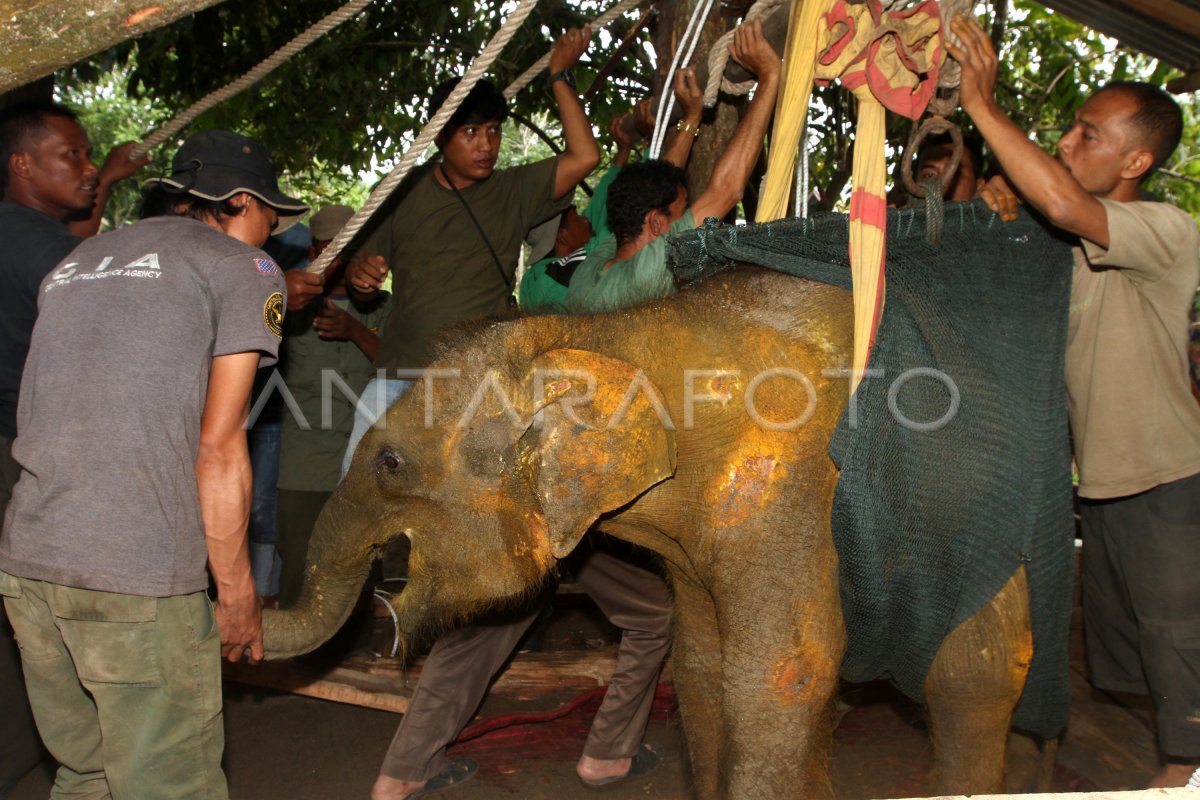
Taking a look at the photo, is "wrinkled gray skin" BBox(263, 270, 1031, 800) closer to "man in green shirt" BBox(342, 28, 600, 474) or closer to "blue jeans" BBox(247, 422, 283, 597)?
"man in green shirt" BBox(342, 28, 600, 474)

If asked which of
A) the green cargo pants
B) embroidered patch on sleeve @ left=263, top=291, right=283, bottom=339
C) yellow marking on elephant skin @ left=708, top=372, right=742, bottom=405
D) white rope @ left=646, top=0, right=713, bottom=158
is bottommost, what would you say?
the green cargo pants

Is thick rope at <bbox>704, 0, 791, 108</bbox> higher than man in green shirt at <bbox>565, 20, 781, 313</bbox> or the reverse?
higher

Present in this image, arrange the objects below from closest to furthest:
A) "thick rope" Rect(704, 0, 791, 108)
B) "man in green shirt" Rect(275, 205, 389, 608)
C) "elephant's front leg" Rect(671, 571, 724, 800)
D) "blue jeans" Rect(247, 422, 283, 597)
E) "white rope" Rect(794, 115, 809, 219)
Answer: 1. "thick rope" Rect(704, 0, 791, 108)
2. "white rope" Rect(794, 115, 809, 219)
3. "elephant's front leg" Rect(671, 571, 724, 800)
4. "man in green shirt" Rect(275, 205, 389, 608)
5. "blue jeans" Rect(247, 422, 283, 597)

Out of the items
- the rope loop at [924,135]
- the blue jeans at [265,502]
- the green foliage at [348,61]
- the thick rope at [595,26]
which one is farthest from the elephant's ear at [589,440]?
the green foliage at [348,61]

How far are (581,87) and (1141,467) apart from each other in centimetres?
492

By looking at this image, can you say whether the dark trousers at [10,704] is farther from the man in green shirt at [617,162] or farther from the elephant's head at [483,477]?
the man in green shirt at [617,162]

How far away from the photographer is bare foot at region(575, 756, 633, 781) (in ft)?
14.6

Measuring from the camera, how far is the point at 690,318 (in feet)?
9.91

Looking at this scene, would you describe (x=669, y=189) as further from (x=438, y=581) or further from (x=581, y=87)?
(x=581, y=87)

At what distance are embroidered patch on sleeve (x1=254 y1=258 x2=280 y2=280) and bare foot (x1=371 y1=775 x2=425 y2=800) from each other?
95.8 inches

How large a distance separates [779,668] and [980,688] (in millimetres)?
677

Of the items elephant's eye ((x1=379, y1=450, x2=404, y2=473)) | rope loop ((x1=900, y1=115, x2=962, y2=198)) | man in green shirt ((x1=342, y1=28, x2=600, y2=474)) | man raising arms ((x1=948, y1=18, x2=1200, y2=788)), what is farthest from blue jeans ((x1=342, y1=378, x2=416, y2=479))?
man raising arms ((x1=948, y1=18, x2=1200, y2=788))

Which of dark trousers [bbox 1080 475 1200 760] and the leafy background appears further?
the leafy background

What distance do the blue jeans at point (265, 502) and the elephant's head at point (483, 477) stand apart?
8.71 feet
